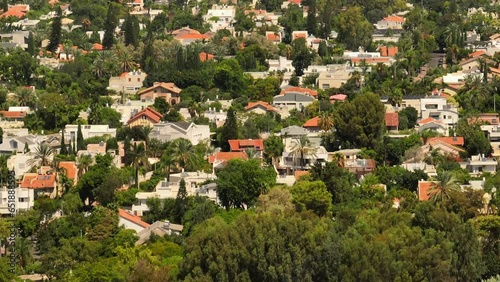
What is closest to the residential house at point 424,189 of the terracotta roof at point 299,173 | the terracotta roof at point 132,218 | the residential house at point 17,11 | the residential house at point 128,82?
the terracotta roof at point 299,173

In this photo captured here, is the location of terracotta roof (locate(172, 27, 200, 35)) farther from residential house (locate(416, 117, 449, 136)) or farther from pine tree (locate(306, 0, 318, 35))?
residential house (locate(416, 117, 449, 136))

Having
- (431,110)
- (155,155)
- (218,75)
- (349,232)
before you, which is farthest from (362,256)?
(218,75)

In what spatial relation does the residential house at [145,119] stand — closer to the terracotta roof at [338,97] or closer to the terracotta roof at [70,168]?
the terracotta roof at [70,168]

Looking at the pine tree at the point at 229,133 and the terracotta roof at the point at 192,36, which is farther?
the terracotta roof at the point at 192,36

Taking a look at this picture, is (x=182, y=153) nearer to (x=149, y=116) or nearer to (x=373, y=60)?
(x=149, y=116)

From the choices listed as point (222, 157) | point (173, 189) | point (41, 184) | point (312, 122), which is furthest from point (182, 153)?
point (312, 122)

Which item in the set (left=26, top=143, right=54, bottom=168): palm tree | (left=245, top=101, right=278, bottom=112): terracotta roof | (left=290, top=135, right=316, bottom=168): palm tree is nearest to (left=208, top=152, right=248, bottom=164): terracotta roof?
(left=290, top=135, right=316, bottom=168): palm tree
